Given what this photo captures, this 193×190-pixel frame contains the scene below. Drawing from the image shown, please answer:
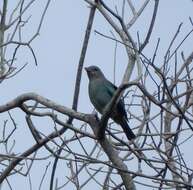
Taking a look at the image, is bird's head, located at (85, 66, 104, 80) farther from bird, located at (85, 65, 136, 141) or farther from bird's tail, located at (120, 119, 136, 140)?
bird's tail, located at (120, 119, 136, 140)

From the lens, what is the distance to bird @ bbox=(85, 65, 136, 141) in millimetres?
6871

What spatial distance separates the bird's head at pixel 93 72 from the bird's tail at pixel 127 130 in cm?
62

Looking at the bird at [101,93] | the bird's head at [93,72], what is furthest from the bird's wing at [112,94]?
the bird's head at [93,72]

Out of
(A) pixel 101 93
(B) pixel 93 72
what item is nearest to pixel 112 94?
(A) pixel 101 93

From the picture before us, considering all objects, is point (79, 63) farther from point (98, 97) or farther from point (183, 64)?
point (98, 97)

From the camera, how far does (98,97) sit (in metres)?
7.00

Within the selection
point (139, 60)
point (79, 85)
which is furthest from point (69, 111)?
point (139, 60)

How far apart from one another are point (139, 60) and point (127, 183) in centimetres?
73

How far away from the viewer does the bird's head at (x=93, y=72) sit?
7.35 meters

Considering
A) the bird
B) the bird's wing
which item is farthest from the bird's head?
the bird's wing

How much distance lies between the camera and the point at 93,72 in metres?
7.37

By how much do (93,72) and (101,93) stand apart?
42 cm

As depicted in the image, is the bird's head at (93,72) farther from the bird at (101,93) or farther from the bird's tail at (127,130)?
the bird's tail at (127,130)

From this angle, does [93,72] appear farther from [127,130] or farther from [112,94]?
[127,130]
